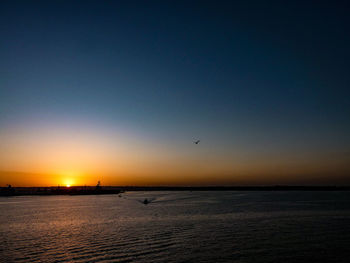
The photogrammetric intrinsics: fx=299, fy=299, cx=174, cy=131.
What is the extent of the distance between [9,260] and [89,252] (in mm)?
7322

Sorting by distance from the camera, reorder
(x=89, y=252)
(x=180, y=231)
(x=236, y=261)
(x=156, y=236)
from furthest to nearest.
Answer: (x=180, y=231)
(x=156, y=236)
(x=89, y=252)
(x=236, y=261)

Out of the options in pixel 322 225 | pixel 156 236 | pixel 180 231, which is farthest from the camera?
pixel 322 225

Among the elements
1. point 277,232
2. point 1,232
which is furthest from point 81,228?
point 277,232

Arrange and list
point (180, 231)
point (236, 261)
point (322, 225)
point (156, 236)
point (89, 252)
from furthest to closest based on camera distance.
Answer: point (322, 225) → point (180, 231) → point (156, 236) → point (89, 252) → point (236, 261)

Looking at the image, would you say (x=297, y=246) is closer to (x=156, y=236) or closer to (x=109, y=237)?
(x=156, y=236)

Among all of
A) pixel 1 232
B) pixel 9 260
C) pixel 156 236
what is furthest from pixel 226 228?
pixel 1 232

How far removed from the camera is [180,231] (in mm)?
43312

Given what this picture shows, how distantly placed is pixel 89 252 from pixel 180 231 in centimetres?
1568

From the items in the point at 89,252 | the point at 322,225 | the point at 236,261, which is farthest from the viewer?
the point at 322,225

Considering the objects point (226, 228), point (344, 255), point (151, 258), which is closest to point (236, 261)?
point (151, 258)

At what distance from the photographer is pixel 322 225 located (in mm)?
→ 48000

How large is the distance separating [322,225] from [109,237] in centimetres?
3341

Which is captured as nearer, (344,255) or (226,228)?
(344,255)

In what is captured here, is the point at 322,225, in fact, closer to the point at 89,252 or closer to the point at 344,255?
the point at 344,255
